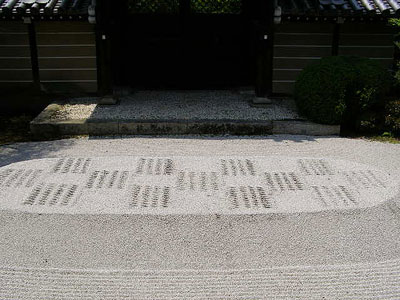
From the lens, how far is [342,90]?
935 centimetres

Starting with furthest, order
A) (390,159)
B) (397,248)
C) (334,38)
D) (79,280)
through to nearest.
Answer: (334,38)
(390,159)
(397,248)
(79,280)

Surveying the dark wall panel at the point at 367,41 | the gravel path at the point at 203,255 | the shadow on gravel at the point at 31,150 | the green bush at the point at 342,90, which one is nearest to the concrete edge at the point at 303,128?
the green bush at the point at 342,90

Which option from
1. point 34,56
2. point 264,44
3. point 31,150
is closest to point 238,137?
point 264,44

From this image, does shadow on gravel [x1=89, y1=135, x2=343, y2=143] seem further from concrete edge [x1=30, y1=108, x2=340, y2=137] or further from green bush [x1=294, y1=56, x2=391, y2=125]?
green bush [x1=294, y1=56, x2=391, y2=125]

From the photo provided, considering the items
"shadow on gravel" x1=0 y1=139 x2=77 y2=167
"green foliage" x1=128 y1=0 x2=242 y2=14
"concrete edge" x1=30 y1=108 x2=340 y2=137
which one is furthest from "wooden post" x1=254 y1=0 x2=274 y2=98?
"shadow on gravel" x1=0 y1=139 x2=77 y2=167

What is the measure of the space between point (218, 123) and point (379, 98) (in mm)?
3099

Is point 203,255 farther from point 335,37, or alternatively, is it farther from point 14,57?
point 14,57

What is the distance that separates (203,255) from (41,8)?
7.40 metres

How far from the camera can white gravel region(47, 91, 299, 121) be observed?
9.90m

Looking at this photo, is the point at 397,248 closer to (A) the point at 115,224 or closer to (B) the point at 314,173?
(B) the point at 314,173

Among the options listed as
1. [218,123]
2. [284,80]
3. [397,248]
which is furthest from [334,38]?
[397,248]

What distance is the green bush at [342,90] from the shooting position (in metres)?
9.38

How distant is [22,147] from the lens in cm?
881

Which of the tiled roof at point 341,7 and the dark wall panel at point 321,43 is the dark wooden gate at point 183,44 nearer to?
the dark wall panel at point 321,43
